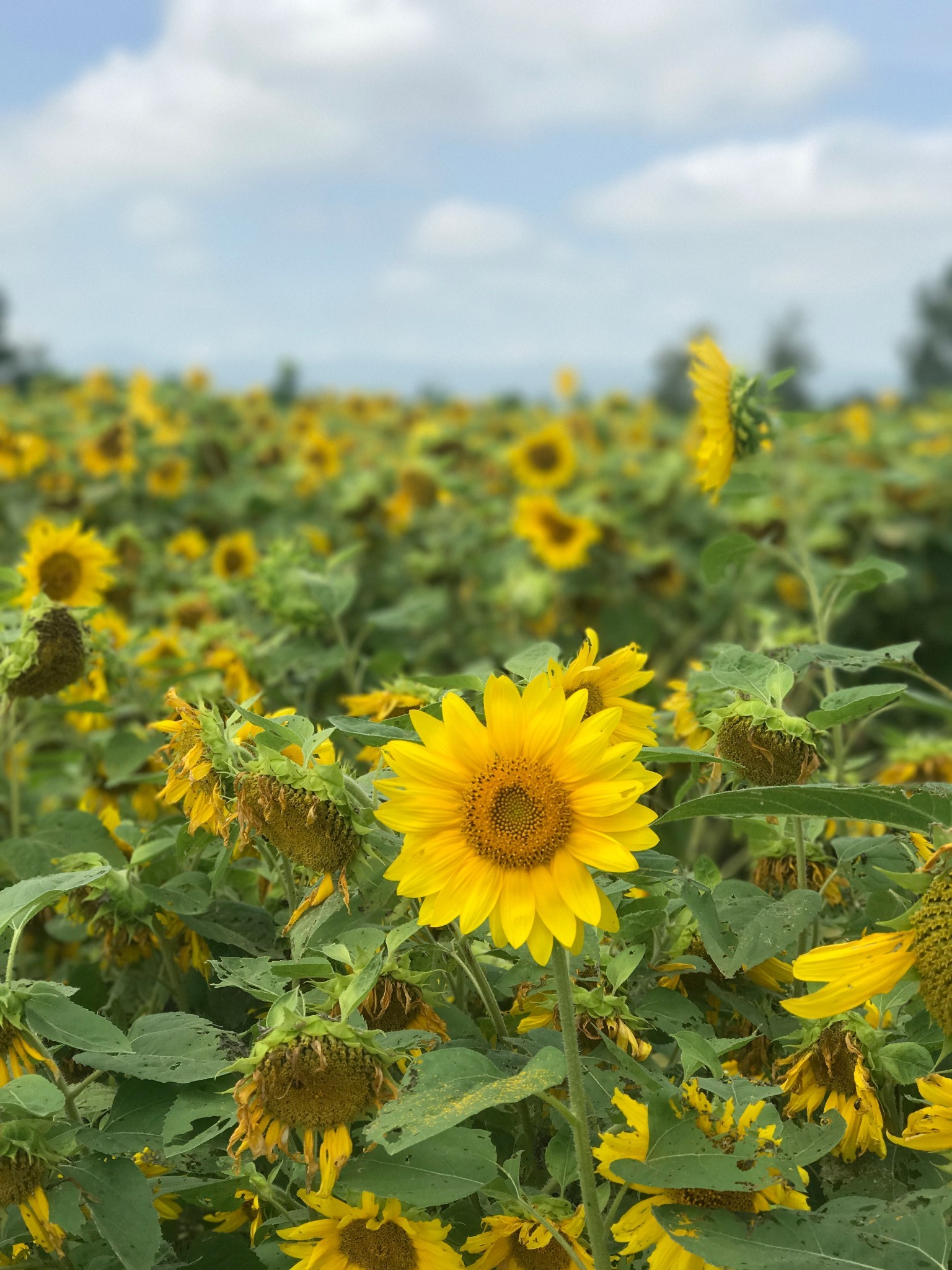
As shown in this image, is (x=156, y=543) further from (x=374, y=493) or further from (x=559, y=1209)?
(x=559, y=1209)

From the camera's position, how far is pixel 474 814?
81 centimetres

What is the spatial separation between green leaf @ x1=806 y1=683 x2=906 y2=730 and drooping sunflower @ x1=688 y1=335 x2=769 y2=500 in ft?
2.03

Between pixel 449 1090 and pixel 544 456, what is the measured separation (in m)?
3.53

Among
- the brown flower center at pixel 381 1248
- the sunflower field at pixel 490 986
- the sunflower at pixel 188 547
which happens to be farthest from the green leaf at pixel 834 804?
the sunflower at pixel 188 547

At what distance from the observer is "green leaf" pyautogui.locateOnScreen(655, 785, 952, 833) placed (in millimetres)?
773

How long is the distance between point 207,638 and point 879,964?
1384mm

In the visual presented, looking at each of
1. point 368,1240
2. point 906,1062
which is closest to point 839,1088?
point 906,1062

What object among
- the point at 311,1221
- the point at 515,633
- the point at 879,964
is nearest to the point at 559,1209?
the point at 311,1221

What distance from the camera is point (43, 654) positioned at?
129 centimetres

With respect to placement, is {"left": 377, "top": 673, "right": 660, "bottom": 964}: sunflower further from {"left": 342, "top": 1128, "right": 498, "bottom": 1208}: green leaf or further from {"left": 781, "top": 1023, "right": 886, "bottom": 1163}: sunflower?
{"left": 781, "top": 1023, "right": 886, "bottom": 1163}: sunflower

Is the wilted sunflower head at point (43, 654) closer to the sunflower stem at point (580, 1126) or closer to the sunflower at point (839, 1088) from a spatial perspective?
the sunflower stem at point (580, 1126)

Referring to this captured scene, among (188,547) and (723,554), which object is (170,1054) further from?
(188,547)

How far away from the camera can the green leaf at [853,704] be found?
0.96 m

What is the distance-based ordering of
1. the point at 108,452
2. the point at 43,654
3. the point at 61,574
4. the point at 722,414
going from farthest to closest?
1. the point at 108,452
2. the point at 61,574
3. the point at 722,414
4. the point at 43,654
